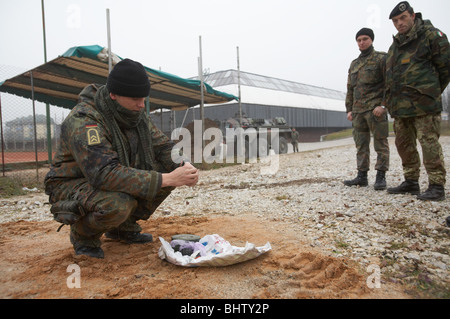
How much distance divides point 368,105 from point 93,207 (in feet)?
11.5

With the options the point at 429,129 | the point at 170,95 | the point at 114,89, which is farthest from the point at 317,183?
the point at 170,95

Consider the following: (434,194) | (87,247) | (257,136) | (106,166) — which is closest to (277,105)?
(257,136)

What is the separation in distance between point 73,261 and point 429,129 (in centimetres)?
336

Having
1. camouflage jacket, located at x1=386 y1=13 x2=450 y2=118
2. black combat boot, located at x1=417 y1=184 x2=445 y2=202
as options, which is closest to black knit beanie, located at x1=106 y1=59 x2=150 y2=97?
camouflage jacket, located at x1=386 y1=13 x2=450 y2=118

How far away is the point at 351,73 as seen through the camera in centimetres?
418

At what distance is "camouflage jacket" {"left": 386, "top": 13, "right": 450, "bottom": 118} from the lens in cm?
306

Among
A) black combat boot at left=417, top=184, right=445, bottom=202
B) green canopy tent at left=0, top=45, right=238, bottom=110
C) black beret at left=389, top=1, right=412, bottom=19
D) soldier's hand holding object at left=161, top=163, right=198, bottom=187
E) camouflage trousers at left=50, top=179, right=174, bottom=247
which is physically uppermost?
green canopy tent at left=0, top=45, right=238, bottom=110

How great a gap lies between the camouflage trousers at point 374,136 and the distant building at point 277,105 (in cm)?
1500

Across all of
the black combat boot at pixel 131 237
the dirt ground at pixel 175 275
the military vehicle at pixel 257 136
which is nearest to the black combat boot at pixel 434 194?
the dirt ground at pixel 175 275

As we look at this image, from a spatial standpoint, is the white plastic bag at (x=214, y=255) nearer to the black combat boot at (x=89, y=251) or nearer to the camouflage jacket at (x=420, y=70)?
the black combat boot at (x=89, y=251)

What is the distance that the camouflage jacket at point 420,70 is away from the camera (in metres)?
3.06

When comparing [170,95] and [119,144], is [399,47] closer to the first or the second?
[119,144]

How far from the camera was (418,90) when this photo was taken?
10.2ft

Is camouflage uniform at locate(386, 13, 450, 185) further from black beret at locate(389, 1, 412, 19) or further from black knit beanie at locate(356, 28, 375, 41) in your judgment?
black knit beanie at locate(356, 28, 375, 41)
